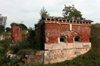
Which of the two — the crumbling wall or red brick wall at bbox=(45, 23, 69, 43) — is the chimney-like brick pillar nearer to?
red brick wall at bbox=(45, 23, 69, 43)

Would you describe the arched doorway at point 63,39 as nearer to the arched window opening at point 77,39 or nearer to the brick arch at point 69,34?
the brick arch at point 69,34

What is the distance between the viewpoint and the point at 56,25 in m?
9.55

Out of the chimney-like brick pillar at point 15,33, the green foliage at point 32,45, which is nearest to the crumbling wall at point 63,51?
the green foliage at point 32,45

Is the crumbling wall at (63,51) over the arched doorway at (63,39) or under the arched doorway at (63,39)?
under

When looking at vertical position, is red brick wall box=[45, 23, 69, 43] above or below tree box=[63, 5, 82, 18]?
below

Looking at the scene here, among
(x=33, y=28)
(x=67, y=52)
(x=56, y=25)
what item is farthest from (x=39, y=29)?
(x=67, y=52)

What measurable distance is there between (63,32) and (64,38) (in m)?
0.72

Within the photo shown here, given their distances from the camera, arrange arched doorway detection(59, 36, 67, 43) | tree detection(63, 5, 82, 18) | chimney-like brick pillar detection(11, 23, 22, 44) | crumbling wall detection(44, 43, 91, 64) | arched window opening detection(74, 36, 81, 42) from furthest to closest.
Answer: tree detection(63, 5, 82, 18)
chimney-like brick pillar detection(11, 23, 22, 44)
arched window opening detection(74, 36, 81, 42)
arched doorway detection(59, 36, 67, 43)
crumbling wall detection(44, 43, 91, 64)

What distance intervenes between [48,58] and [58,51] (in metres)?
1.26

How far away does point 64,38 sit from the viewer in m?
10.1

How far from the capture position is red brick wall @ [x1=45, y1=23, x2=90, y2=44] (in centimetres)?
929

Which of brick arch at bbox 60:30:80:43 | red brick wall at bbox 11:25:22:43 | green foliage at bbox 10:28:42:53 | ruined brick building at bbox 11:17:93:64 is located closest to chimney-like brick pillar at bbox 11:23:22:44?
red brick wall at bbox 11:25:22:43

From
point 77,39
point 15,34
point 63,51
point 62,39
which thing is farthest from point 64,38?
point 15,34

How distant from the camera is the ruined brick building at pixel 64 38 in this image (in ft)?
30.3
